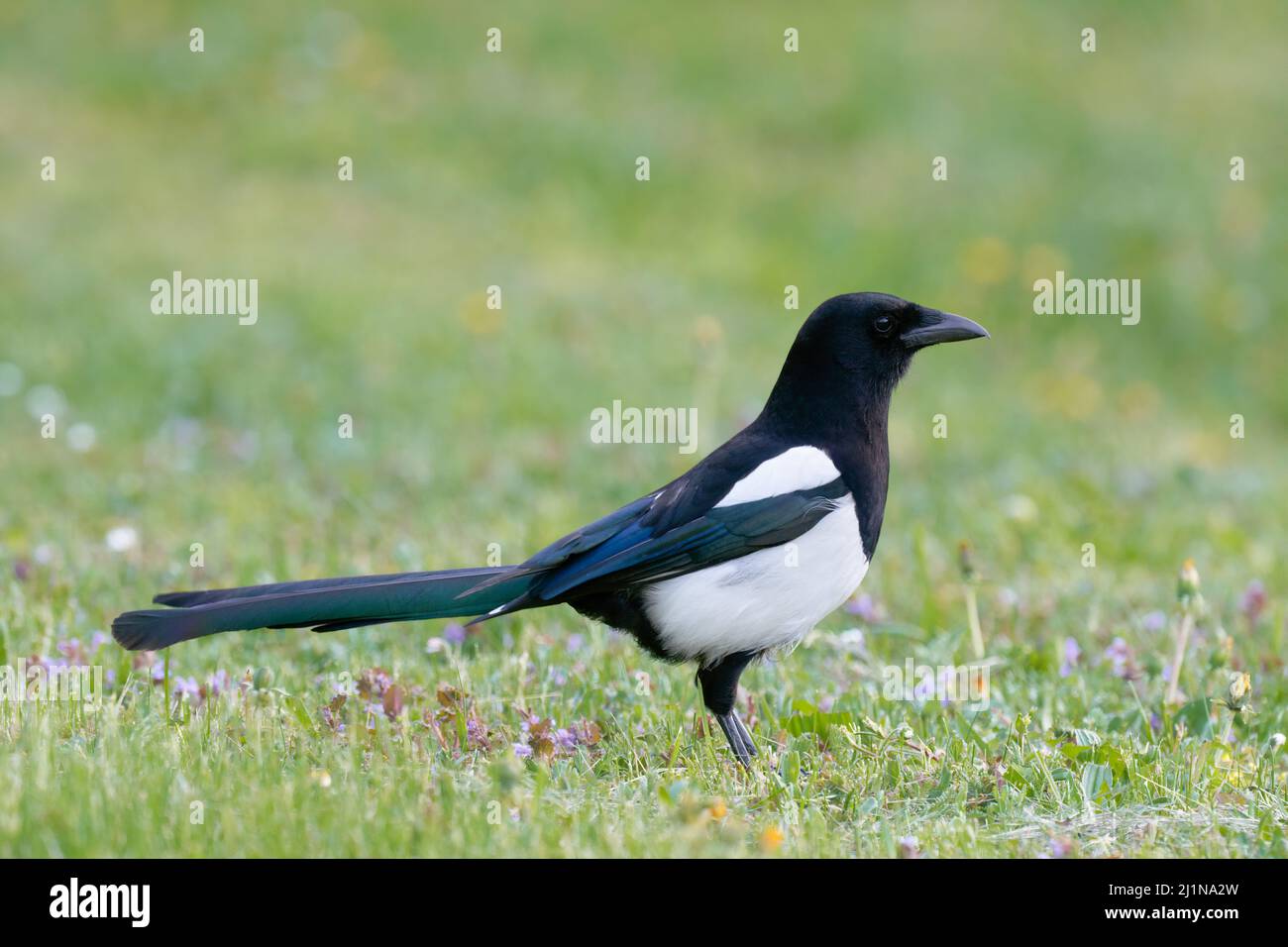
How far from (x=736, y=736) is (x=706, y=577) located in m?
0.41

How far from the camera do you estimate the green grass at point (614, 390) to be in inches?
136

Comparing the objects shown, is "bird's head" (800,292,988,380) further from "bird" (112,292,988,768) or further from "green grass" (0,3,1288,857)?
"green grass" (0,3,1288,857)

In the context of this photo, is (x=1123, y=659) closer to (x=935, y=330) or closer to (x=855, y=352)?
(x=935, y=330)

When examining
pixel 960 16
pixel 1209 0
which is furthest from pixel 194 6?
pixel 1209 0

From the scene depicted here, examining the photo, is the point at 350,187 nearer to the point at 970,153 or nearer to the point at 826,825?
the point at 970,153

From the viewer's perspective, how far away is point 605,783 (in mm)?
3525
